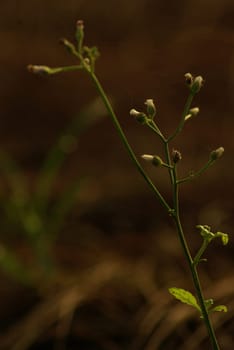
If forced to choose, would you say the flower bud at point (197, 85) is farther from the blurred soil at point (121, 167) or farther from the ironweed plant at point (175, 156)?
the blurred soil at point (121, 167)

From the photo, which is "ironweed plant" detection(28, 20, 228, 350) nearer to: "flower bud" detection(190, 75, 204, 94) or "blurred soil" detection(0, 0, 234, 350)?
"flower bud" detection(190, 75, 204, 94)

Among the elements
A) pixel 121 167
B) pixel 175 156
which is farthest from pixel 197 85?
pixel 121 167

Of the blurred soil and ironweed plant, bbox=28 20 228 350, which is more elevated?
ironweed plant, bbox=28 20 228 350

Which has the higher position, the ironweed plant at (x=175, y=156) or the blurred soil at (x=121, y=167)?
the ironweed plant at (x=175, y=156)

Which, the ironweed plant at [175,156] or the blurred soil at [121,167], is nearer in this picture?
the ironweed plant at [175,156]

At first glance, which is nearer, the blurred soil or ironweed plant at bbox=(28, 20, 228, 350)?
ironweed plant at bbox=(28, 20, 228, 350)

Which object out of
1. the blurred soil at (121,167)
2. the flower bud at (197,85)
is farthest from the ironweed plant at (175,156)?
the blurred soil at (121,167)

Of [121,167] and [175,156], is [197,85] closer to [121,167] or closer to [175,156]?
[175,156]

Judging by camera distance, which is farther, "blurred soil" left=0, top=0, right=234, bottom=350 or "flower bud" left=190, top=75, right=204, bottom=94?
"blurred soil" left=0, top=0, right=234, bottom=350

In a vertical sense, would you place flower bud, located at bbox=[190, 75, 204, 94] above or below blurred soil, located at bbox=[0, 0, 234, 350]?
above

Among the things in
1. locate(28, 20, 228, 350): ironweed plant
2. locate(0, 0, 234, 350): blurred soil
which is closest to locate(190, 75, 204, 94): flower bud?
locate(28, 20, 228, 350): ironweed plant
